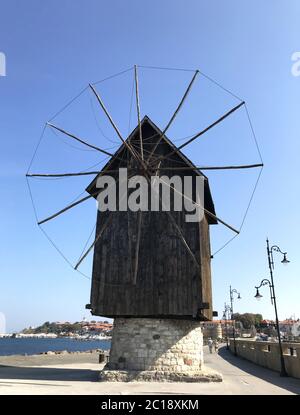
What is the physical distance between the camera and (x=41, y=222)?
18703mm

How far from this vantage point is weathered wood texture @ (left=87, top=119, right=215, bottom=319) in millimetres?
16938

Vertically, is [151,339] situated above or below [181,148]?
below

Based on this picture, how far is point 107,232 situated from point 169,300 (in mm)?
4480

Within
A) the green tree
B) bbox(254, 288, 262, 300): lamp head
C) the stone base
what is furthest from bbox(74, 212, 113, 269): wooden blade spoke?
the green tree

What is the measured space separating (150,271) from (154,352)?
348 cm

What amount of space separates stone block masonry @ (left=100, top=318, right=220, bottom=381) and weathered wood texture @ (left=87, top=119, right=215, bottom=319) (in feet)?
2.07

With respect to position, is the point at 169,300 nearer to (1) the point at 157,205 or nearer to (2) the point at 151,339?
(2) the point at 151,339

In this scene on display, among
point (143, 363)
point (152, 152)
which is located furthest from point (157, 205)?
point (143, 363)

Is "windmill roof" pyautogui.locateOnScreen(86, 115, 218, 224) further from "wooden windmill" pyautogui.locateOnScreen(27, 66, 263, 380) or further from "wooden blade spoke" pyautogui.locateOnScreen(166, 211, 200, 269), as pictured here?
"wooden blade spoke" pyautogui.locateOnScreen(166, 211, 200, 269)

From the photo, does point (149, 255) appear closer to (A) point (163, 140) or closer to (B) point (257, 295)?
(A) point (163, 140)

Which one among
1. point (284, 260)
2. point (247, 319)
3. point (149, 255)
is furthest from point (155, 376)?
point (247, 319)
